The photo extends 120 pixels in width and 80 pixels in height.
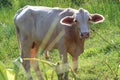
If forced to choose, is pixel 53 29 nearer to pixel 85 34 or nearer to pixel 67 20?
pixel 67 20

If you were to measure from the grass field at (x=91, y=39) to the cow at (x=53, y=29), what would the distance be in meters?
0.70

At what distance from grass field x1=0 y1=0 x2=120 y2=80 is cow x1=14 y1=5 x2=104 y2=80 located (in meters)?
0.70

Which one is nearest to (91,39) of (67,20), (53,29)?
(53,29)

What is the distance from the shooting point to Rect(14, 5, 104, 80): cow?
572 cm

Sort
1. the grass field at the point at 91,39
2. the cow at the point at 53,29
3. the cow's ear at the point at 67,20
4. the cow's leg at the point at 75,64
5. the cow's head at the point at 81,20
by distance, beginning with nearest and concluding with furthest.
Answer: the cow's head at the point at 81,20 → the cow's ear at the point at 67,20 → the cow at the point at 53,29 → the cow's leg at the point at 75,64 → the grass field at the point at 91,39

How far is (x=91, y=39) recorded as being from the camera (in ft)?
30.7

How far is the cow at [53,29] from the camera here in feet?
18.8

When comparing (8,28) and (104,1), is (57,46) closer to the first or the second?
(8,28)

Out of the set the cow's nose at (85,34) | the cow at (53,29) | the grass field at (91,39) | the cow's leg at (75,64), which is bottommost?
the grass field at (91,39)

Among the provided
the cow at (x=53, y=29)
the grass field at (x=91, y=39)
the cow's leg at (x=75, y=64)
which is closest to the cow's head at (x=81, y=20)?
the cow at (x=53, y=29)

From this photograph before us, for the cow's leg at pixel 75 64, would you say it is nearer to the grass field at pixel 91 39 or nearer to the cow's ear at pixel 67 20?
the cow's ear at pixel 67 20

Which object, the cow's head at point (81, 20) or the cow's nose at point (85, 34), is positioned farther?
the cow's head at point (81, 20)

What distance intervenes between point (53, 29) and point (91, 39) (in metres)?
3.21

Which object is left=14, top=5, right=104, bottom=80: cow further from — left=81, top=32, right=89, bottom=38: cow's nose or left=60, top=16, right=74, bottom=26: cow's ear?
left=81, top=32, right=89, bottom=38: cow's nose
